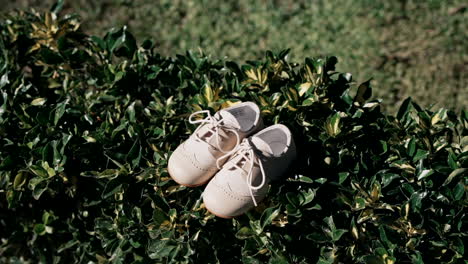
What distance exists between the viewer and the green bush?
2.29m

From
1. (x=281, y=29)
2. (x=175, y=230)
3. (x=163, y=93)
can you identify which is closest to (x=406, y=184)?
(x=175, y=230)

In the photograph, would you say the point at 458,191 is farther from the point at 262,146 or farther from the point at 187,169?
the point at 187,169

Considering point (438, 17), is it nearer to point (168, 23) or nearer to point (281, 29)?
point (281, 29)

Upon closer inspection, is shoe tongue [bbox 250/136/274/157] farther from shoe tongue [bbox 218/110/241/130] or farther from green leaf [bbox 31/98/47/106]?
green leaf [bbox 31/98/47/106]

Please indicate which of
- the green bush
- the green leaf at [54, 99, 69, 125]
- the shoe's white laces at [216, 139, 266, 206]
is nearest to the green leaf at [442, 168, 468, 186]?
the green bush

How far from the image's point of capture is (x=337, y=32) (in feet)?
15.8

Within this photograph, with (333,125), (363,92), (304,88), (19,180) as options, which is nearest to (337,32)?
(363,92)

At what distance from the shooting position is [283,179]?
238cm

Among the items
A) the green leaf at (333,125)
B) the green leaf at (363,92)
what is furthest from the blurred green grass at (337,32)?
the green leaf at (333,125)

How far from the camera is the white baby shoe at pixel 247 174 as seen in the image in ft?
7.41

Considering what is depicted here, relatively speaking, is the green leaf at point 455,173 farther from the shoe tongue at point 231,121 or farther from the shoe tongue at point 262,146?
the shoe tongue at point 231,121

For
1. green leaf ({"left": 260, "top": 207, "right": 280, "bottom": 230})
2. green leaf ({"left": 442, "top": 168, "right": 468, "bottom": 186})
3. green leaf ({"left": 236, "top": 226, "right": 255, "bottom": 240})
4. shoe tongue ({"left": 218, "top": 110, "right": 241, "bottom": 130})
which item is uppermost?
shoe tongue ({"left": 218, "top": 110, "right": 241, "bottom": 130})

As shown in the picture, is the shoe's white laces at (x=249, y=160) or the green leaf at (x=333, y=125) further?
the green leaf at (x=333, y=125)

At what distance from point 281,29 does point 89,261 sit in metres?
2.85
